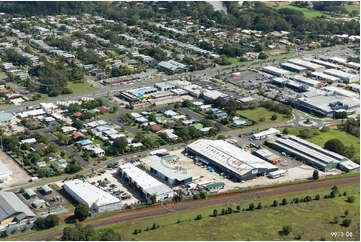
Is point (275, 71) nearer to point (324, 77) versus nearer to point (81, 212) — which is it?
point (324, 77)

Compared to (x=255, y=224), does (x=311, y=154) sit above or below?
above

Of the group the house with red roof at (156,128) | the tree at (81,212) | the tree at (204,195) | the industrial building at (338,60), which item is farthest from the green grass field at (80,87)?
the industrial building at (338,60)

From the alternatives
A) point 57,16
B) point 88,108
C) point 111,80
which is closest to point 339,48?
point 111,80

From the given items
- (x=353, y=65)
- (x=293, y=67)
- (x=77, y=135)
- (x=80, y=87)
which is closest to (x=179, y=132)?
(x=77, y=135)

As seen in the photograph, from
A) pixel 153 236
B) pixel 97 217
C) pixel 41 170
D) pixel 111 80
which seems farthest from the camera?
pixel 111 80

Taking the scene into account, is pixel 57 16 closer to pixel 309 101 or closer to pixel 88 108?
pixel 88 108
